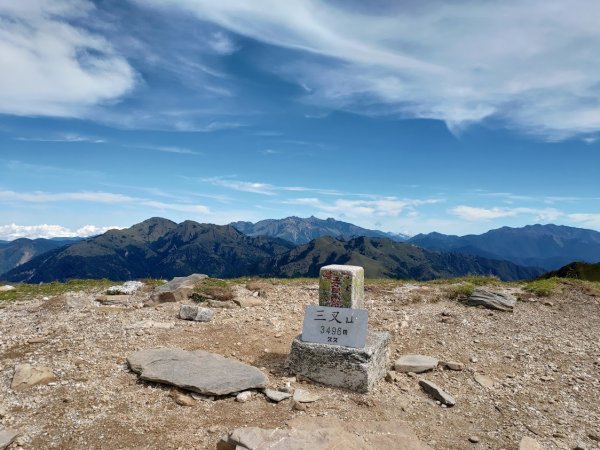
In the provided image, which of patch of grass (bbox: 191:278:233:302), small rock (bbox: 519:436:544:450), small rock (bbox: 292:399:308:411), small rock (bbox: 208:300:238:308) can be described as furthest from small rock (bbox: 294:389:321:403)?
patch of grass (bbox: 191:278:233:302)

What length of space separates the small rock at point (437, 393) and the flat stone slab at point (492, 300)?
8.01 meters

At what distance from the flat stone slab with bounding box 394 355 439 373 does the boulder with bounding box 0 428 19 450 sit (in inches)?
333

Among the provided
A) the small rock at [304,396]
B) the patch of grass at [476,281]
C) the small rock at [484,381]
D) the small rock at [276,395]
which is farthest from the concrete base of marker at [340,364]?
the patch of grass at [476,281]

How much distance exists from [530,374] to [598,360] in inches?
103

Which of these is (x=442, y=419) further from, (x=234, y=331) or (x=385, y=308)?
(x=385, y=308)

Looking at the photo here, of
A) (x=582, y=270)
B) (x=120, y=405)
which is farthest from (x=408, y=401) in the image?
(x=582, y=270)

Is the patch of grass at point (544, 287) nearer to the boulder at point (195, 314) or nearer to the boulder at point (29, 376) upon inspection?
the boulder at point (195, 314)

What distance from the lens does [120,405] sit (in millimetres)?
8031

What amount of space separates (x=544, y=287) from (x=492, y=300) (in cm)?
395

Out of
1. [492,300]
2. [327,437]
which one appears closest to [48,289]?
[327,437]

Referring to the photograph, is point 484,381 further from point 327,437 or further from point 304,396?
point 327,437

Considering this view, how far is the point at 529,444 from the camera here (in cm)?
728

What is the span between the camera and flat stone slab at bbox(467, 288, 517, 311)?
53.2 ft

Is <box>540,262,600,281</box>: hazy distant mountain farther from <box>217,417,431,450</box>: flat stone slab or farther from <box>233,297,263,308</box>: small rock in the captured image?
<box>217,417,431,450</box>: flat stone slab
